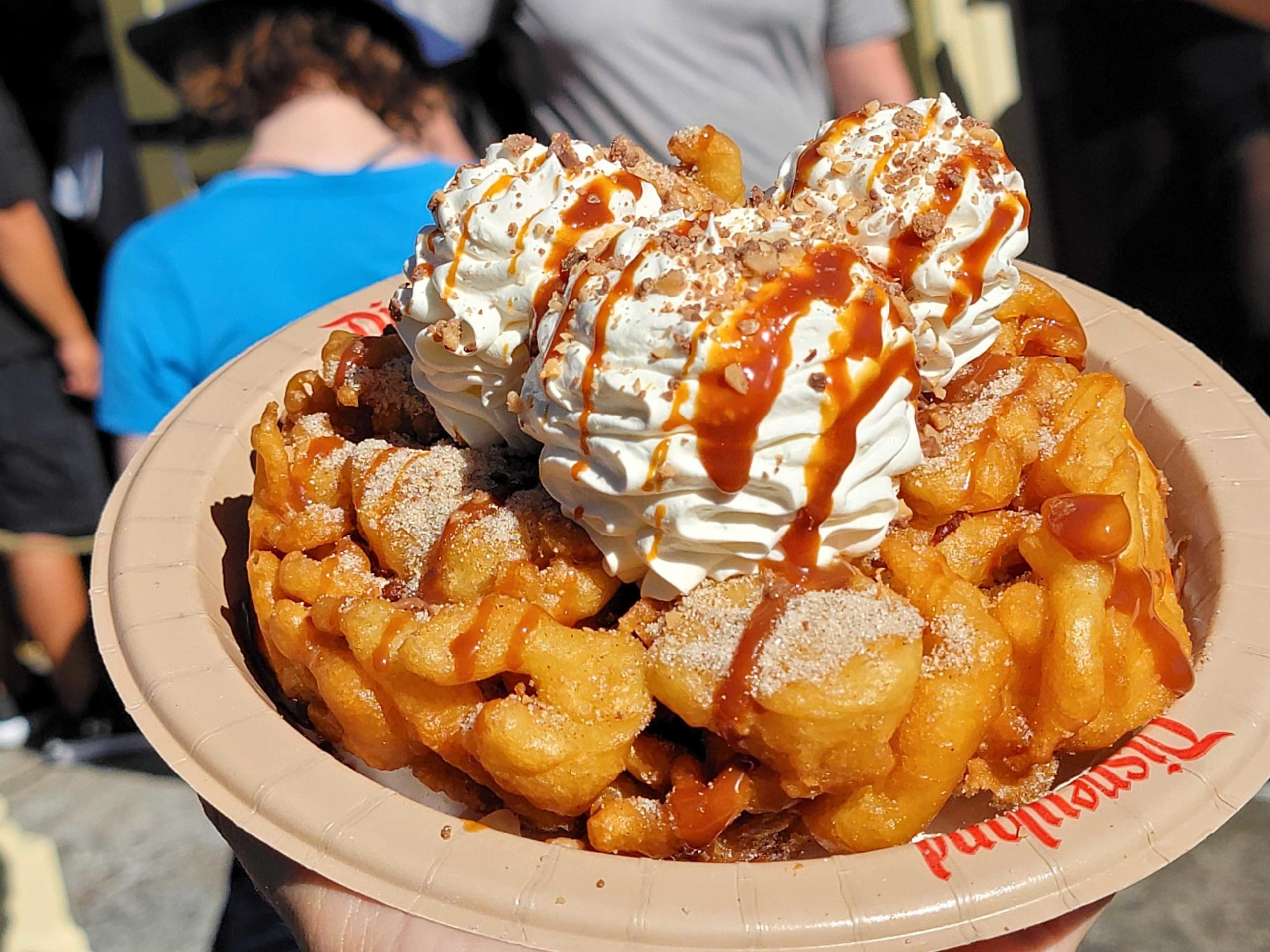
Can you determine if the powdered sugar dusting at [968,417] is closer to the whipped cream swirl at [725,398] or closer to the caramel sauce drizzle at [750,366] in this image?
the whipped cream swirl at [725,398]

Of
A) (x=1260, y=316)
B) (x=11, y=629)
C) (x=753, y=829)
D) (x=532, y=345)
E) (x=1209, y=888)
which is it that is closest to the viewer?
(x=753, y=829)

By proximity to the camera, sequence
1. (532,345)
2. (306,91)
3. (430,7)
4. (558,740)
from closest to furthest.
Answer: (558,740) < (532,345) < (306,91) < (430,7)

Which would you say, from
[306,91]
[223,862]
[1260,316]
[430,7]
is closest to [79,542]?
[223,862]

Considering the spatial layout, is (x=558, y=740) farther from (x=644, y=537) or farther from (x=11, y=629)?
(x=11, y=629)

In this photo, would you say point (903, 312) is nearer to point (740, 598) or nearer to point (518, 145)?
point (740, 598)

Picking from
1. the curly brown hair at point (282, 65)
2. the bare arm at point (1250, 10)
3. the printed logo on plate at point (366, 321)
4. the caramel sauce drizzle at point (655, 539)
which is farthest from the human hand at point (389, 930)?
the bare arm at point (1250, 10)

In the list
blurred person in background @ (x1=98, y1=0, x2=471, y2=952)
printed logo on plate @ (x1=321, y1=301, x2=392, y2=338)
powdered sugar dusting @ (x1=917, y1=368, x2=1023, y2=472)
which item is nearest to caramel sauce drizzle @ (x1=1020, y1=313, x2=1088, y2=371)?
powdered sugar dusting @ (x1=917, y1=368, x2=1023, y2=472)
